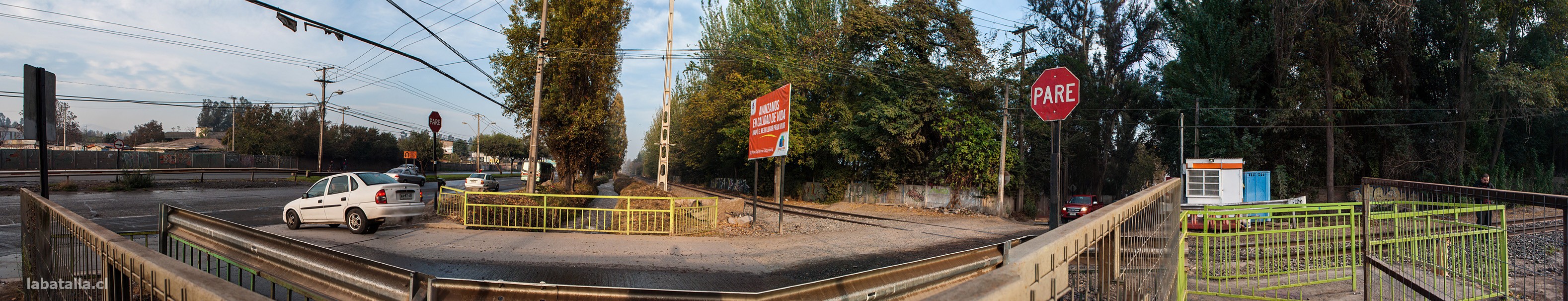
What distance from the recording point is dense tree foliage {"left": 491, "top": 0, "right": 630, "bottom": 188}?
20.7 m

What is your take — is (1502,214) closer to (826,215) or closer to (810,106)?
(826,215)

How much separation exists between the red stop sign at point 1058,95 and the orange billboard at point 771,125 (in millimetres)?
6020

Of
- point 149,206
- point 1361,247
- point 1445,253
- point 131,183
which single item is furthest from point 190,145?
point 1445,253

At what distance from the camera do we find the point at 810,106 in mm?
28109

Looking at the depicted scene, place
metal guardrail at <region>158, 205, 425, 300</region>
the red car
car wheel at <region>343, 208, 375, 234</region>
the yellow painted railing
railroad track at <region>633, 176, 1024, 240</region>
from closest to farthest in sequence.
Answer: metal guardrail at <region>158, 205, 425, 300</region>
car wheel at <region>343, 208, 375, 234</region>
the yellow painted railing
railroad track at <region>633, 176, 1024, 240</region>
the red car

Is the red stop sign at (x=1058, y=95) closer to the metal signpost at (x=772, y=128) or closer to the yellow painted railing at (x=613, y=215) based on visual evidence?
the metal signpost at (x=772, y=128)

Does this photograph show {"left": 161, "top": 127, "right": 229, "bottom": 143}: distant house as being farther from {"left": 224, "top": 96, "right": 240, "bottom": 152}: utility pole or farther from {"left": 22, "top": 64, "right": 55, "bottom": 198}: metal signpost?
{"left": 22, "top": 64, "right": 55, "bottom": 198}: metal signpost

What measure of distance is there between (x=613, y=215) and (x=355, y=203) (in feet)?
16.4

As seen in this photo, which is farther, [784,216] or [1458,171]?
[1458,171]

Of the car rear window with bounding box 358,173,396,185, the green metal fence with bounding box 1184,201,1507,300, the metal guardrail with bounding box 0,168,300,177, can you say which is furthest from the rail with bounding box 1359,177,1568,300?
the metal guardrail with bounding box 0,168,300,177

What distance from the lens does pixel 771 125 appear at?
1523cm

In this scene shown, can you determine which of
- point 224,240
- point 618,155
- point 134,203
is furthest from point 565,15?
point 618,155

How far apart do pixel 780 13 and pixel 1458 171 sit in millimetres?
29378

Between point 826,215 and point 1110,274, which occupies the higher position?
point 1110,274
